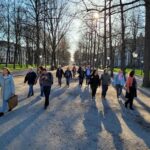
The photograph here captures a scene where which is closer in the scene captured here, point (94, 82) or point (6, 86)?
point (6, 86)

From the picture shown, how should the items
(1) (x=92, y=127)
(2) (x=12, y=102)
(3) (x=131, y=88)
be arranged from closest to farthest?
(1) (x=92, y=127) → (2) (x=12, y=102) → (3) (x=131, y=88)

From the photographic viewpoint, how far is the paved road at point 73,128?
9.49m

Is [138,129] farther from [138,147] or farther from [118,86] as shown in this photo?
[118,86]

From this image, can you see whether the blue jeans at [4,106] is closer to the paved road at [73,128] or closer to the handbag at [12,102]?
the handbag at [12,102]

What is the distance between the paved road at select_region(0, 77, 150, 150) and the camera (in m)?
9.49

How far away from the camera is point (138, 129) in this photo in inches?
488

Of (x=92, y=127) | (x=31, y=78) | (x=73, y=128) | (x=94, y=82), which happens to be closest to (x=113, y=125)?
(x=92, y=127)

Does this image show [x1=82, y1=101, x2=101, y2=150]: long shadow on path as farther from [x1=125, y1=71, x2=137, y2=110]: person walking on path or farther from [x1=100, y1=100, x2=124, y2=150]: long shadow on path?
[x1=125, y1=71, x2=137, y2=110]: person walking on path

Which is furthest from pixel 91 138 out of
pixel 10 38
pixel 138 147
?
pixel 10 38

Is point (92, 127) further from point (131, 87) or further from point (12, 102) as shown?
point (131, 87)

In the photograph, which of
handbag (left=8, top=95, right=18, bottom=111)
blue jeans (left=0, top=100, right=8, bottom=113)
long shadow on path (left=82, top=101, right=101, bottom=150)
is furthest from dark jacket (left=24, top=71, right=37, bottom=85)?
blue jeans (left=0, top=100, right=8, bottom=113)

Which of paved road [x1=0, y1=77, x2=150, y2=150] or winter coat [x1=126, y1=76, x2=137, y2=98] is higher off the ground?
winter coat [x1=126, y1=76, x2=137, y2=98]

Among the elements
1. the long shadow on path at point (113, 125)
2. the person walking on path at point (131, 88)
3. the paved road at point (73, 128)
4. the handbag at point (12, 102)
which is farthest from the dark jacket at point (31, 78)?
the handbag at point (12, 102)

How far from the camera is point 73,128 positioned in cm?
1172
